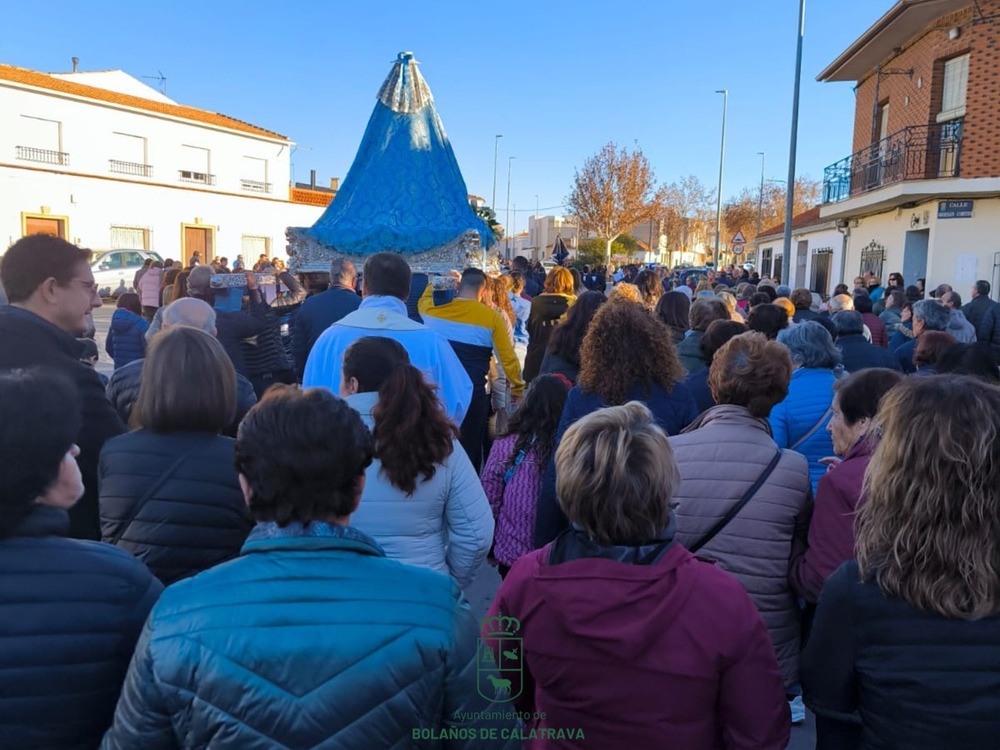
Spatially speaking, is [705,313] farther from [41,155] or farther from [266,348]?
[41,155]

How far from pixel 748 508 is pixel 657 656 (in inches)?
43.4

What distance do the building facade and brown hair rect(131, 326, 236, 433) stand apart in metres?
17.7

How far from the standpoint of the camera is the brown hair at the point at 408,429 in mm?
2805

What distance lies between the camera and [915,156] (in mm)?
18344

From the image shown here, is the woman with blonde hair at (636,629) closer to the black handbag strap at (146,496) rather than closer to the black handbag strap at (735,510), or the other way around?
the black handbag strap at (735,510)

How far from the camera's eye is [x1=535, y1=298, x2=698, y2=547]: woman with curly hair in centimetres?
375

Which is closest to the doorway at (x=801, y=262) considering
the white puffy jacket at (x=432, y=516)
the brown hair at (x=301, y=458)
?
the white puffy jacket at (x=432, y=516)

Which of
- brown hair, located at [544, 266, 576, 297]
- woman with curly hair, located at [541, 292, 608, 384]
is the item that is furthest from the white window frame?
woman with curly hair, located at [541, 292, 608, 384]

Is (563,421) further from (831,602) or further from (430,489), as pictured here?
(831,602)

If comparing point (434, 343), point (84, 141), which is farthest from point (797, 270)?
point (434, 343)

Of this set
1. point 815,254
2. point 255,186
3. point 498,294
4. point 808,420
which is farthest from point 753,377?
point 255,186

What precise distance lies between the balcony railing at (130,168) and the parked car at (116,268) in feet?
22.2

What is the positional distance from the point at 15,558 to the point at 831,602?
1790mm

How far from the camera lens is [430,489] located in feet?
9.45
